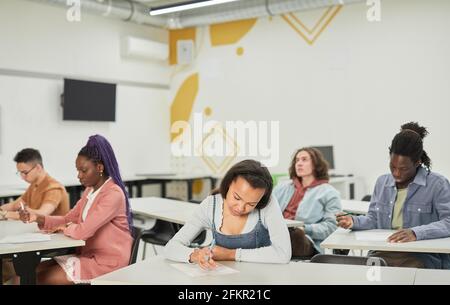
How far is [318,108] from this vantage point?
8664 mm

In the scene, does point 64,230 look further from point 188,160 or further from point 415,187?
point 188,160

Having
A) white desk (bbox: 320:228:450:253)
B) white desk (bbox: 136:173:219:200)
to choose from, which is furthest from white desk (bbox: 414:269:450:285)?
white desk (bbox: 136:173:219:200)

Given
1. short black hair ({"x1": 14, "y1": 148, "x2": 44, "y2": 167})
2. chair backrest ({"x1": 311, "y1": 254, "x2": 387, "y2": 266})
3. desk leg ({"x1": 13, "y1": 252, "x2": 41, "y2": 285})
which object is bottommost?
desk leg ({"x1": 13, "y1": 252, "x2": 41, "y2": 285})

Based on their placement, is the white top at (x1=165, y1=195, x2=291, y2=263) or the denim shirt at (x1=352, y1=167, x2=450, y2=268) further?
the denim shirt at (x1=352, y1=167, x2=450, y2=268)

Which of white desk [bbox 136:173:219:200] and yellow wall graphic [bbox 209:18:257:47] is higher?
yellow wall graphic [bbox 209:18:257:47]

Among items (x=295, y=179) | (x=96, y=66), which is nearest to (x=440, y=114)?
(x=295, y=179)

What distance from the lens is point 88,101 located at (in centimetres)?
875

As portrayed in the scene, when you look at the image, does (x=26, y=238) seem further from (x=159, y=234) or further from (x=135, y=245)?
(x=159, y=234)

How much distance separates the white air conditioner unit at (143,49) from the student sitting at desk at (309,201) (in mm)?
5341

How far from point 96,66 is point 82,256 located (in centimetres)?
589

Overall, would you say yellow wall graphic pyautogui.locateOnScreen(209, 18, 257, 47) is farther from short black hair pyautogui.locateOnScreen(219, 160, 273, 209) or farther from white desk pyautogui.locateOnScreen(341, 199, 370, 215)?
short black hair pyautogui.locateOnScreen(219, 160, 273, 209)

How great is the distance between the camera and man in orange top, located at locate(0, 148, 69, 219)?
4402 mm

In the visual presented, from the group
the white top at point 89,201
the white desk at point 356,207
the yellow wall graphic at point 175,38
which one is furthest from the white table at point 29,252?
the yellow wall graphic at point 175,38

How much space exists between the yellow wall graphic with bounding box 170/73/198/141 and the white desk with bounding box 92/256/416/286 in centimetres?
746
